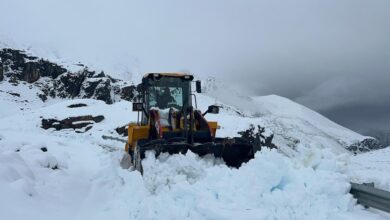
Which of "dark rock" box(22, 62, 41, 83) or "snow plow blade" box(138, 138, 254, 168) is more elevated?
"dark rock" box(22, 62, 41, 83)

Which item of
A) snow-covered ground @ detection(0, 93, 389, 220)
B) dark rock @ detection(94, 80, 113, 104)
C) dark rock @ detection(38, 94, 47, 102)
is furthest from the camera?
dark rock @ detection(94, 80, 113, 104)

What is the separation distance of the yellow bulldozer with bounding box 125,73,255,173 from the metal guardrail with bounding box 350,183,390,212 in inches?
129

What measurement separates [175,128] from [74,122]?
30.8 metres

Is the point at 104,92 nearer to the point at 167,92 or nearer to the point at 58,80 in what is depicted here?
the point at 58,80

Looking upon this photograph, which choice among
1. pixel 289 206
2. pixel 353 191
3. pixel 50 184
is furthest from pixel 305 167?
pixel 50 184

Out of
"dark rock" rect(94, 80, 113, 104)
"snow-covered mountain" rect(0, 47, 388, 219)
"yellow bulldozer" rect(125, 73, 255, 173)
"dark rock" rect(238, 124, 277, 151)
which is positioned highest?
"yellow bulldozer" rect(125, 73, 255, 173)

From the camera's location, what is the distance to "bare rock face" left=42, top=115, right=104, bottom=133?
37250 mm

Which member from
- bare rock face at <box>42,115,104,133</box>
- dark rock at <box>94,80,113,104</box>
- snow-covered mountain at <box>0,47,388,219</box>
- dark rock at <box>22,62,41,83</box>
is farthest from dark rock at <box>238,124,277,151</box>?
dark rock at <box>22,62,41,83</box>

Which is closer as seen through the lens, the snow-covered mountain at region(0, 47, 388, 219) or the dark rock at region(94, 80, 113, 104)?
the snow-covered mountain at region(0, 47, 388, 219)

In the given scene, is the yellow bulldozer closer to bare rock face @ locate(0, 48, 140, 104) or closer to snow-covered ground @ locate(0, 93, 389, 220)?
snow-covered ground @ locate(0, 93, 389, 220)

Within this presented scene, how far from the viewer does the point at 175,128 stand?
9453mm

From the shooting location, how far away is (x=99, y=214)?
602 centimetres

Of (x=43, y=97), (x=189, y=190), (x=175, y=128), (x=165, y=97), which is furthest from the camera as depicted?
(x=43, y=97)

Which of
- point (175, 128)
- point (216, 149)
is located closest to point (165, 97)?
point (175, 128)
